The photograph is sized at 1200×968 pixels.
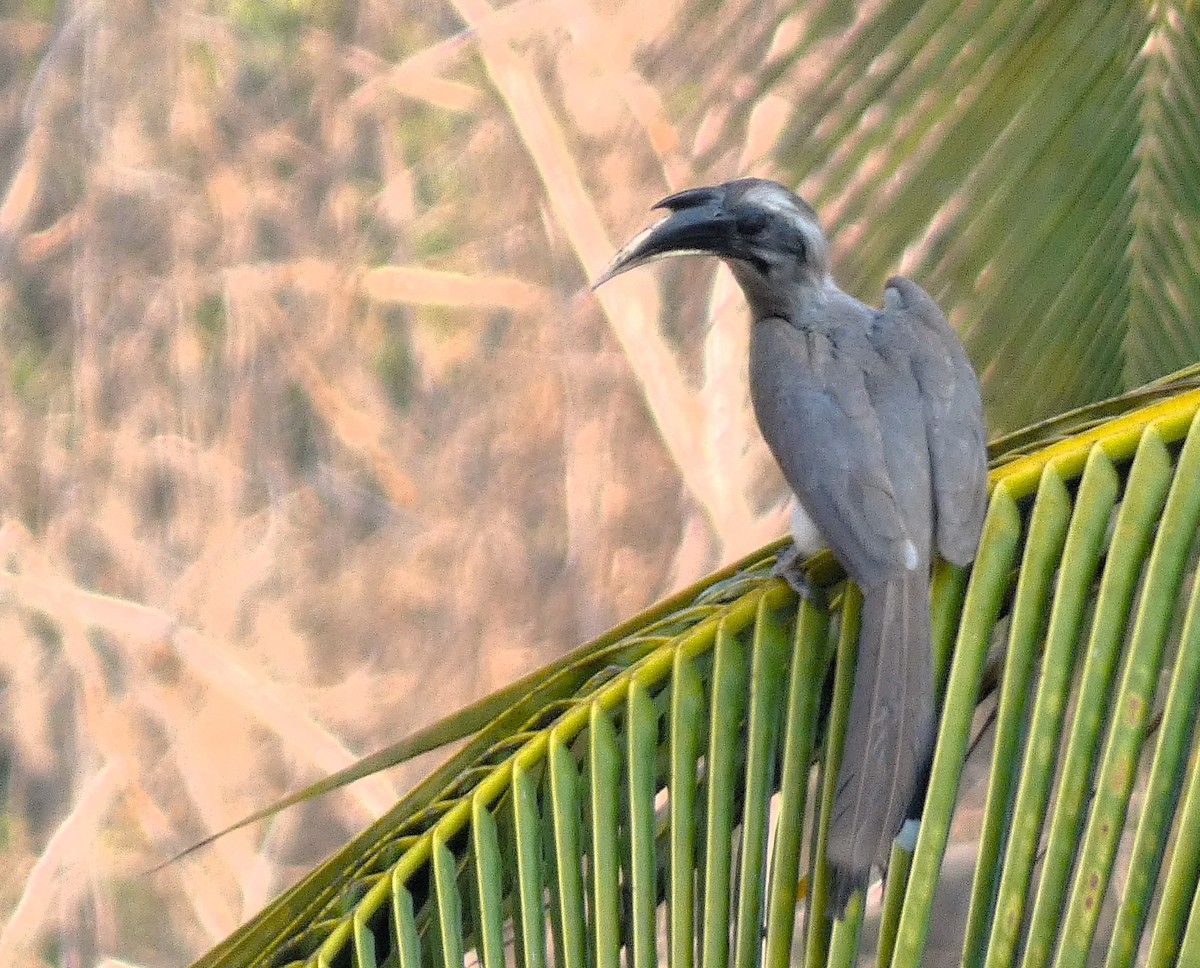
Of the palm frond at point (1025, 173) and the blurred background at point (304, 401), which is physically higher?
the blurred background at point (304, 401)

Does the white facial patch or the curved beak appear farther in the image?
the white facial patch

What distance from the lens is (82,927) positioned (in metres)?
5.12

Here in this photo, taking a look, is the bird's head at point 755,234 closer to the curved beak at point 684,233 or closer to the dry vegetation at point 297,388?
the curved beak at point 684,233

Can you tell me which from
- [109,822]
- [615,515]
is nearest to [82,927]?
[109,822]

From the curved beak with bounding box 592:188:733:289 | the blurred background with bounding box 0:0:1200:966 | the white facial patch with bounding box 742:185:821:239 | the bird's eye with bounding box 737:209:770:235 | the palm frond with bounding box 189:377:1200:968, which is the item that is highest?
the blurred background with bounding box 0:0:1200:966

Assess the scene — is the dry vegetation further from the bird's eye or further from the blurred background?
the bird's eye

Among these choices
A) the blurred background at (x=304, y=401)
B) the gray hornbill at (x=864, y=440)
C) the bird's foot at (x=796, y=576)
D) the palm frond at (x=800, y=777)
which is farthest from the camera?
the blurred background at (x=304, y=401)

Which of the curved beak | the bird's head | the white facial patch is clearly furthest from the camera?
the white facial patch

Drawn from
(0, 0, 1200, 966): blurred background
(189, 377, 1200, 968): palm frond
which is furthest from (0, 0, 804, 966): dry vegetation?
(189, 377, 1200, 968): palm frond

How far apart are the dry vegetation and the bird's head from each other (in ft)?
9.16

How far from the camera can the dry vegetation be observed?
A: 4984 millimetres

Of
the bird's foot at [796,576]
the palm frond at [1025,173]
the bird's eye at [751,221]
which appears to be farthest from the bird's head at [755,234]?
the bird's foot at [796,576]

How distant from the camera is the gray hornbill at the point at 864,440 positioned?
4.38 feet

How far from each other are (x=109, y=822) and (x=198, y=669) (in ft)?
1.93
